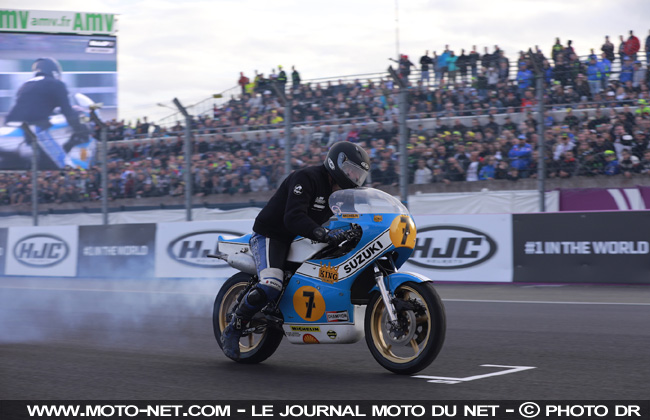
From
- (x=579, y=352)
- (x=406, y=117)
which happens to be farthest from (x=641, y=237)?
(x=579, y=352)

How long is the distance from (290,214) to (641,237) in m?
9.14

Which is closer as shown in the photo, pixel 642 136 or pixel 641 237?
pixel 641 237

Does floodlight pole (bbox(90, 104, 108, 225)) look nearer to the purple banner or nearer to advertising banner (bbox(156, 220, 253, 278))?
advertising banner (bbox(156, 220, 253, 278))

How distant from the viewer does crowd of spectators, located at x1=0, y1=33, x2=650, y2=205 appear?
16094 millimetres

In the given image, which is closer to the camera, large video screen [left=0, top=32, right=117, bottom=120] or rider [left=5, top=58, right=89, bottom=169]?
rider [left=5, top=58, right=89, bottom=169]

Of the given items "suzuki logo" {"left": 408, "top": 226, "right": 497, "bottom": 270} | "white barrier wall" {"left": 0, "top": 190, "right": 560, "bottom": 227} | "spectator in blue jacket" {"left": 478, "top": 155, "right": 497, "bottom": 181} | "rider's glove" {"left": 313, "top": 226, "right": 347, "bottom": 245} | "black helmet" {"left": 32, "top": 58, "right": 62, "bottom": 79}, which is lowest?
Answer: "suzuki logo" {"left": 408, "top": 226, "right": 497, "bottom": 270}

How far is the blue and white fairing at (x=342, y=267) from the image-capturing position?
6.20 metres

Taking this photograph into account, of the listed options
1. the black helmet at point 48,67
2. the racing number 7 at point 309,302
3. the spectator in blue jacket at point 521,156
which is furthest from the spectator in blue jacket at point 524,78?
the black helmet at point 48,67

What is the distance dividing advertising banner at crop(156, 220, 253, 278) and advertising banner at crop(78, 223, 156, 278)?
35 cm

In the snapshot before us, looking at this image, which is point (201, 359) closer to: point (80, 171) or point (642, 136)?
point (642, 136)

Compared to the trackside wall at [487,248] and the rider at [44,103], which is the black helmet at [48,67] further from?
the trackside wall at [487,248]

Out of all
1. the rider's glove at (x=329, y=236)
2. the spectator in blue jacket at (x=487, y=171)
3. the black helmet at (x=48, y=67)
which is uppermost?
the black helmet at (x=48, y=67)

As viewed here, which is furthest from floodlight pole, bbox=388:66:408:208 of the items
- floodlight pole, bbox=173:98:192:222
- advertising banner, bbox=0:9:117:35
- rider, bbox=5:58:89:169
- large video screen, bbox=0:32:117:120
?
advertising banner, bbox=0:9:117:35

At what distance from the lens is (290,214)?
6383 millimetres
